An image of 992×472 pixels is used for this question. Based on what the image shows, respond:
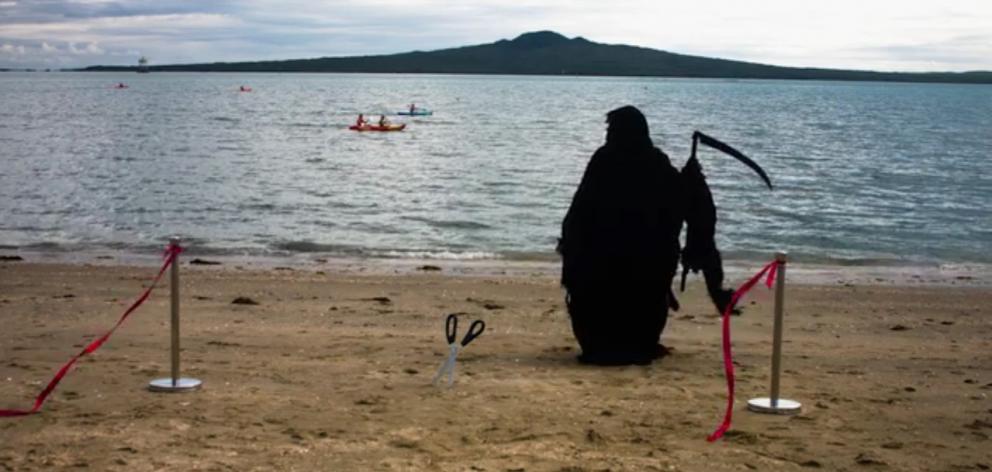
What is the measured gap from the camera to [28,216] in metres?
24.3

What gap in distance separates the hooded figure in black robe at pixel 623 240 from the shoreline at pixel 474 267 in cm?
709

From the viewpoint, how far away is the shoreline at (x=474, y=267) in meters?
16.8

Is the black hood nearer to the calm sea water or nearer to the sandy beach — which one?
the sandy beach

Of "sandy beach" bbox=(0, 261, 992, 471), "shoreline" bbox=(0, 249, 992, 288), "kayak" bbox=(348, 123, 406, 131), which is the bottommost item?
"shoreline" bbox=(0, 249, 992, 288)

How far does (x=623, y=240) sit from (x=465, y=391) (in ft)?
5.89

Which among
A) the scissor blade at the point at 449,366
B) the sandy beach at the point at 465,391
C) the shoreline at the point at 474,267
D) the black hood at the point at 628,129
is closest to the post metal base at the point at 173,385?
the sandy beach at the point at 465,391

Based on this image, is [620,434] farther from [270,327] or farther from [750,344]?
[270,327]

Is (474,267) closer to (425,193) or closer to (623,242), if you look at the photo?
(623,242)

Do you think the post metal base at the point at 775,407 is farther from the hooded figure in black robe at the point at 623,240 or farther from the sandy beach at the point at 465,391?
the hooded figure in black robe at the point at 623,240

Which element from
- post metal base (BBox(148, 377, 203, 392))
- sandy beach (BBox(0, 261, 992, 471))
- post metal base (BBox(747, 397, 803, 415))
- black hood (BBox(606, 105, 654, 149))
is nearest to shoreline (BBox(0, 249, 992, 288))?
sandy beach (BBox(0, 261, 992, 471))

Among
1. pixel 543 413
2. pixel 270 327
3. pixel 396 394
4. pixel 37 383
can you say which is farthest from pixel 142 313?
pixel 543 413

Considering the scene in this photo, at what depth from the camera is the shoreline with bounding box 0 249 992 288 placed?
16828mm

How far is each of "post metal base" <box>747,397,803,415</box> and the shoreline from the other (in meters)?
8.39

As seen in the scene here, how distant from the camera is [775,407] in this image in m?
7.33
